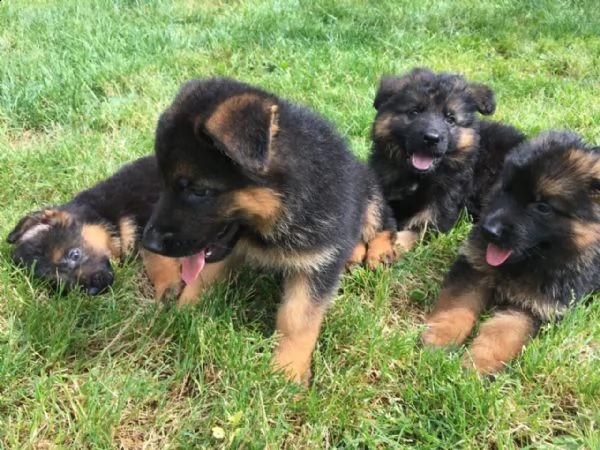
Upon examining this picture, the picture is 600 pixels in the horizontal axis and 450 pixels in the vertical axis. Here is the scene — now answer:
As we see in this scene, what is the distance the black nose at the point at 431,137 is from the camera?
4027mm

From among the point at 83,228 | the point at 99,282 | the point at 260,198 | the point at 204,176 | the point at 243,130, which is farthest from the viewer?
the point at 83,228

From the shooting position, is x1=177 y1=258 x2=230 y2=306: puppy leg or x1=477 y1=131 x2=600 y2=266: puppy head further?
x1=177 y1=258 x2=230 y2=306: puppy leg

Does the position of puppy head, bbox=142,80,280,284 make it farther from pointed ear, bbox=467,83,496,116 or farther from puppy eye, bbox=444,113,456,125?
pointed ear, bbox=467,83,496,116

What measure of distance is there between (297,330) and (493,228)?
115 cm

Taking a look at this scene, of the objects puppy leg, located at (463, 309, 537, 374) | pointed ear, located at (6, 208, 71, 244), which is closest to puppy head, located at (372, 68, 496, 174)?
puppy leg, located at (463, 309, 537, 374)

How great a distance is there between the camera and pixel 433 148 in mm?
4086

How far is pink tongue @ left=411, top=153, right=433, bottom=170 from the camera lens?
4.14 m

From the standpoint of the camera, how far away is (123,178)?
422cm

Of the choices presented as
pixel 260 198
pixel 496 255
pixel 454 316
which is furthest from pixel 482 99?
pixel 260 198

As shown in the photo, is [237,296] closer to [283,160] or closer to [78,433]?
[283,160]

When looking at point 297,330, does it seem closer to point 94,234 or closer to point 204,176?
point 204,176

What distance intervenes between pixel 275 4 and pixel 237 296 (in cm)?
610

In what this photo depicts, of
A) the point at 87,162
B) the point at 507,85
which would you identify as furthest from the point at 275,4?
the point at 87,162

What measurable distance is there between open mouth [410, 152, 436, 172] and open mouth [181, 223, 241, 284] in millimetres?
1830
